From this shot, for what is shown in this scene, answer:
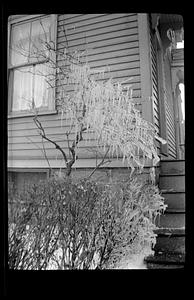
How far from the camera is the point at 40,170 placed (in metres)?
1.05

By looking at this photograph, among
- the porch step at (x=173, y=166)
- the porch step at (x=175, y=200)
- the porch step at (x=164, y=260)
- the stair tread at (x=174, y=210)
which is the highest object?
the porch step at (x=173, y=166)

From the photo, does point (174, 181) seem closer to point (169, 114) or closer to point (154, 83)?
point (169, 114)

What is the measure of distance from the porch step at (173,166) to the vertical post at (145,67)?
0.20 meters

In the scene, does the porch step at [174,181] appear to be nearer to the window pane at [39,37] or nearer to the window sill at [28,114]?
the window sill at [28,114]

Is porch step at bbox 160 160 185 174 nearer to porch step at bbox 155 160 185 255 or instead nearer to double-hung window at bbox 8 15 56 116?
porch step at bbox 155 160 185 255

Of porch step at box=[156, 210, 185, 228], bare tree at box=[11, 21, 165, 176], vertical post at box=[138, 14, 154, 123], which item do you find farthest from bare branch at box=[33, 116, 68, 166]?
porch step at box=[156, 210, 185, 228]

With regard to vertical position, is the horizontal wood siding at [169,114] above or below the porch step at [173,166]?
above

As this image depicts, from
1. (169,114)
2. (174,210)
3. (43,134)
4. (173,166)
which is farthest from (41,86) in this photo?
(174,210)

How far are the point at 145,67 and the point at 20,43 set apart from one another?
587 mm

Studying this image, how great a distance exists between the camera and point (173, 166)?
104 centimetres

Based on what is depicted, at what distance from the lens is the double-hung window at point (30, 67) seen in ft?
3.50

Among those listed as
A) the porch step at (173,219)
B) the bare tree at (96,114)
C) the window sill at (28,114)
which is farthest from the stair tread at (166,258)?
the window sill at (28,114)
